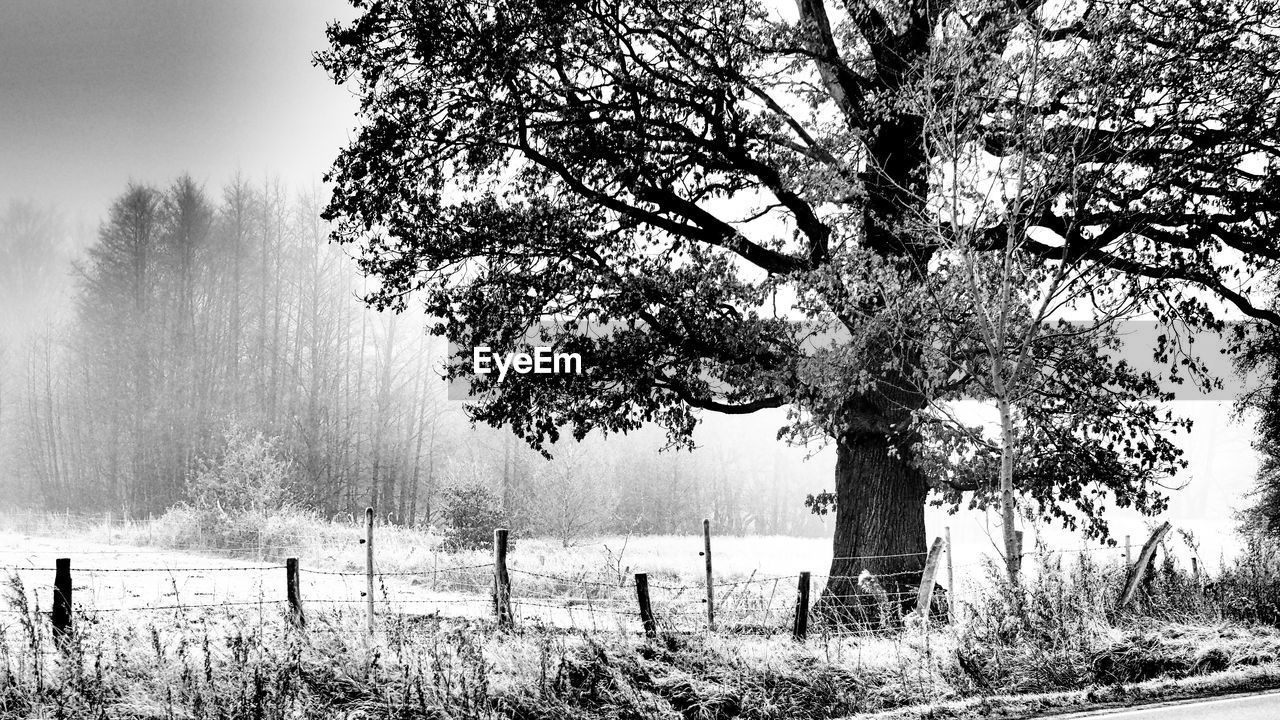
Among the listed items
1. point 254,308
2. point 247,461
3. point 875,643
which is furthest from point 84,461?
point 875,643

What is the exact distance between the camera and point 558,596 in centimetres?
2250

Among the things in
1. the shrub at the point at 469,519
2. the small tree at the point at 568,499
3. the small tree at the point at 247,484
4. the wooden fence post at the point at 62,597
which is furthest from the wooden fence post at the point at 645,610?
the small tree at the point at 568,499

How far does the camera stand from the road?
300 inches

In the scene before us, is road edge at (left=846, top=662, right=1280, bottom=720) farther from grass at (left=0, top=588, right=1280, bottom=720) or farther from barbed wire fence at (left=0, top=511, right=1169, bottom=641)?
barbed wire fence at (left=0, top=511, right=1169, bottom=641)

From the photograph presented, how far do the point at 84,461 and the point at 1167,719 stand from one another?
56401 mm

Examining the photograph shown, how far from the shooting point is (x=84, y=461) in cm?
5238

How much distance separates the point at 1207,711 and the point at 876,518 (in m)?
7.67

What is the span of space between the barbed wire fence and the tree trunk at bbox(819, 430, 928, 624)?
8 cm

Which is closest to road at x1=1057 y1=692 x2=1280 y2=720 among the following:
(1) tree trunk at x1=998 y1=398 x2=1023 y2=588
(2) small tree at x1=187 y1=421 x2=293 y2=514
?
(1) tree trunk at x1=998 y1=398 x2=1023 y2=588

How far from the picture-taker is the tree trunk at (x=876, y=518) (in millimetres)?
15148

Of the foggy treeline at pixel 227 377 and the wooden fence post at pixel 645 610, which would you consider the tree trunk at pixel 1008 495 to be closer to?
the wooden fence post at pixel 645 610

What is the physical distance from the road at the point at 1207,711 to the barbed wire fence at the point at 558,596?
2.16 metres

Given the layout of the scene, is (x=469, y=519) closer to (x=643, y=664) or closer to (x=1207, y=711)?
(x=643, y=664)

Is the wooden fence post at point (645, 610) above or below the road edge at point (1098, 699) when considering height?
above
